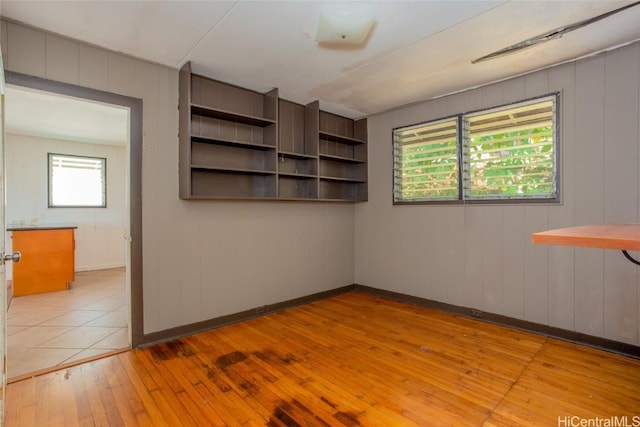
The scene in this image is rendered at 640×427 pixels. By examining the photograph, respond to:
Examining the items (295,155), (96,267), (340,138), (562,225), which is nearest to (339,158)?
(340,138)

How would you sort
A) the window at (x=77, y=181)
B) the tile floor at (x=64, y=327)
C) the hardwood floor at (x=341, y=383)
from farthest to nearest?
1. the window at (x=77, y=181)
2. the tile floor at (x=64, y=327)
3. the hardwood floor at (x=341, y=383)

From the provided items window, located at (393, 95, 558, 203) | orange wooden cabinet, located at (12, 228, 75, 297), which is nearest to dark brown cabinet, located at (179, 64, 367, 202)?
window, located at (393, 95, 558, 203)

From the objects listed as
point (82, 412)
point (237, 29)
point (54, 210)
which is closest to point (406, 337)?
point (82, 412)

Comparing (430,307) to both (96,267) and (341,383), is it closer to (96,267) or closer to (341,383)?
(341,383)

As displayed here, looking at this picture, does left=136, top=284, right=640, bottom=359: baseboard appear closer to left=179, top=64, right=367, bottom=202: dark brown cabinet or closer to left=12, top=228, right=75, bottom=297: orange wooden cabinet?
left=179, top=64, right=367, bottom=202: dark brown cabinet

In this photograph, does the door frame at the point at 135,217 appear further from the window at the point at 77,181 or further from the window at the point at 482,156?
the window at the point at 77,181

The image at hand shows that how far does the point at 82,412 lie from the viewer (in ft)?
6.13

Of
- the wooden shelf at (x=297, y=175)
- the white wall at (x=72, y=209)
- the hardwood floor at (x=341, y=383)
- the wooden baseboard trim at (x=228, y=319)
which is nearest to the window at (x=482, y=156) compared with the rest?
the wooden shelf at (x=297, y=175)

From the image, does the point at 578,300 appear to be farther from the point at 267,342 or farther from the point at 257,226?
the point at 257,226

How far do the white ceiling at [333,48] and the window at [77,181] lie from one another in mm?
4557

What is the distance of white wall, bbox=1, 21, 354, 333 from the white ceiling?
6.4 inches

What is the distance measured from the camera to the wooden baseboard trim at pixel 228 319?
285cm

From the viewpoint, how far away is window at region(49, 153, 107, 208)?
18.9 ft

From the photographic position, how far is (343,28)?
7.45 feet
